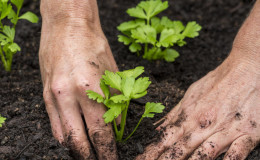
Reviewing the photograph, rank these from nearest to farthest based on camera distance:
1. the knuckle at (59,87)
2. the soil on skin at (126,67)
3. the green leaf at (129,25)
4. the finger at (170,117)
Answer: the knuckle at (59,87)
the soil on skin at (126,67)
the finger at (170,117)
the green leaf at (129,25)

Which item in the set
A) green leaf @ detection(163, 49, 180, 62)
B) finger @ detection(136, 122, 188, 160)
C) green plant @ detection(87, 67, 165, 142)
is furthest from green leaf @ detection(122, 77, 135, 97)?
green leaf @ detection(163, 49, 180, 62)

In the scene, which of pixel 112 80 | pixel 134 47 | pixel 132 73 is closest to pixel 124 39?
pixel 134 47

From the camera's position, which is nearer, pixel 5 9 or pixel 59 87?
pixel 59 87

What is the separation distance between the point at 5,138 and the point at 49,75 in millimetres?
540

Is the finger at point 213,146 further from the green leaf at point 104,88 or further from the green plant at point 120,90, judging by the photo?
the green leaf at point 104,88

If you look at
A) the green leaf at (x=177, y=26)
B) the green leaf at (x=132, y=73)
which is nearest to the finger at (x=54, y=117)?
the green leaf at (x=132, y=73)

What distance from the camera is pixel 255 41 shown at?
2.56 meters

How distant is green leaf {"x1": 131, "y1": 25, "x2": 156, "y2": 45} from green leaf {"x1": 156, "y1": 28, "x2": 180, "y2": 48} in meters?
0.07

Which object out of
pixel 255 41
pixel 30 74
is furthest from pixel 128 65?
pixel 255 41

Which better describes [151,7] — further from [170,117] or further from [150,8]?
[170,117]

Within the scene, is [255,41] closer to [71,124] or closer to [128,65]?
[128,65]

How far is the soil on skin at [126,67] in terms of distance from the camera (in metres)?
2.36

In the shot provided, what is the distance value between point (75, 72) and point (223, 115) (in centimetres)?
109

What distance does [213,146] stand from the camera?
228 centimetres
